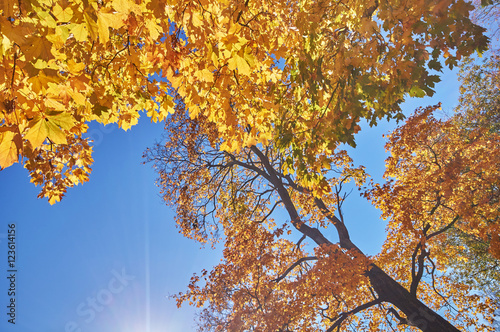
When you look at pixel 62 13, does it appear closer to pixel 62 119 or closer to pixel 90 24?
pixel 90 24

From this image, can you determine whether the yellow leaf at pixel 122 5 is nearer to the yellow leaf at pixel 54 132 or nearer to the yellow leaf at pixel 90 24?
the yellow leaf at pixel 90 24

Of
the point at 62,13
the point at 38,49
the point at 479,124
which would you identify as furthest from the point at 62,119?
the point at 479,124

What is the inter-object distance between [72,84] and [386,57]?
11.4ft

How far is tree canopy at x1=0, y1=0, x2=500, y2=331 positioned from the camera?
187 centimetres

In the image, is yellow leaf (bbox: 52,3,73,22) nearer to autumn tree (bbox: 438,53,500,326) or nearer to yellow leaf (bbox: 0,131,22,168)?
yellow leaf (bbox: 0,131,22,168)

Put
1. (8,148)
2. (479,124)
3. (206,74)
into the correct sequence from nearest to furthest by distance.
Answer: (8,148)
(206,74)
(479,124)

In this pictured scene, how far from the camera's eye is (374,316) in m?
10.3

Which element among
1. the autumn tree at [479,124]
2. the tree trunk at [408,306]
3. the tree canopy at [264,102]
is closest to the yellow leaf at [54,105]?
the tree canopy at [264,102]

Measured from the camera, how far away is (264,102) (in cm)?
335

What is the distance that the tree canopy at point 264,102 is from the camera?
1.87 metres

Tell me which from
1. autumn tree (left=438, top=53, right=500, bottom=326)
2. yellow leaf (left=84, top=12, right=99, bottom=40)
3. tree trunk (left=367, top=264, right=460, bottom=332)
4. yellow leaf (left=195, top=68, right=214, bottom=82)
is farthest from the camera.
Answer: autumn tree (left=438, top=53, right=500, bottom=326)

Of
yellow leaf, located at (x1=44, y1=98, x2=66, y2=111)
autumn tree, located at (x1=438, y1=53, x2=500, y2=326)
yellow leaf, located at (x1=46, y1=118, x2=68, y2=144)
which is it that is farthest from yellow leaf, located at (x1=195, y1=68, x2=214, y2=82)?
autumn tree, located at (x1=438, y1=53, x2=500, y2=326)

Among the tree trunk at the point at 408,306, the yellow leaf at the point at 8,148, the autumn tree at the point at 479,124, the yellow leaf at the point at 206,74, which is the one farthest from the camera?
the autumn tree at the point at 479,124

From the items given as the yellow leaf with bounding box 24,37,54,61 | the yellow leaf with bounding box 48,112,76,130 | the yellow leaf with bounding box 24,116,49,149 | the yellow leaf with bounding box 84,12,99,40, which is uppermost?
the yellow leaf with bounding box 84,12,99,40
